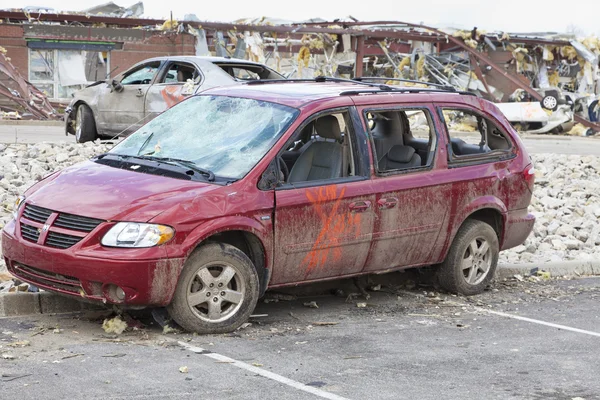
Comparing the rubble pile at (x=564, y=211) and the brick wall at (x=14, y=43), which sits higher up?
the brick wall at (x=14, y=43)

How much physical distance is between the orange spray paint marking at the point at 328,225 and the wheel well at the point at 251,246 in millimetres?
363

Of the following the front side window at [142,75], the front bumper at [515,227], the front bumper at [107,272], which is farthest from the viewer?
the front side window at [142,75]

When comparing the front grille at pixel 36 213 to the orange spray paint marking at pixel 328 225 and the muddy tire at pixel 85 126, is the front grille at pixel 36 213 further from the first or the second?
the muddy tire at pixel 85 126

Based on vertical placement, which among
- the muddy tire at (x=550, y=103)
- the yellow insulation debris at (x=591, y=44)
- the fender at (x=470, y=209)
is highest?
the yellow insulation debris at (x=591, y=44)

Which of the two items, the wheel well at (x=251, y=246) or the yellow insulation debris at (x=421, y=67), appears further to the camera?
the yellow insulation debris at (x=421, y=67)

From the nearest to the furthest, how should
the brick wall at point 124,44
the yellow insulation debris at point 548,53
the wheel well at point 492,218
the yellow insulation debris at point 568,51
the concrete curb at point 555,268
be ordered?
the wheel well at point 492,218, the concrete curb at point 555,268, the brick wall at point 124,44, the yellow insulation debris at point 548,53, the yellow insulation debris at point 568,51

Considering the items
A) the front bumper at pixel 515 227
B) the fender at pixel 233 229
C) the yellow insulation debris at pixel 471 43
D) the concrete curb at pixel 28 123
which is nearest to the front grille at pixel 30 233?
the fender at pixel 233 229

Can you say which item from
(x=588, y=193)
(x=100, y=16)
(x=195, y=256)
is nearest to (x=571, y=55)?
(x=100, y=16)

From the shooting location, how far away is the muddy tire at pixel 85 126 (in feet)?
53.9

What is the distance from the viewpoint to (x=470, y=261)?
9.23 meters

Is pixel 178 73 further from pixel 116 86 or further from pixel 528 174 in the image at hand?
pixel 528 174

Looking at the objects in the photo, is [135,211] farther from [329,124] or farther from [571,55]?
[571,55]

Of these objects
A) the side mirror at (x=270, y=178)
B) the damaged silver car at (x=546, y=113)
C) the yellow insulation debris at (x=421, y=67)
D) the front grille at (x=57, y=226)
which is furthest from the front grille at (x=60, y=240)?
the yellow insulation debris at (x=421, y=67)

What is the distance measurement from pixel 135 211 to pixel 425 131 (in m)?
3.01
